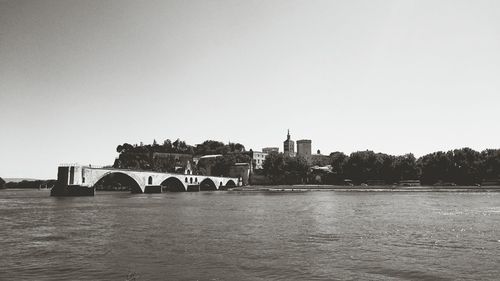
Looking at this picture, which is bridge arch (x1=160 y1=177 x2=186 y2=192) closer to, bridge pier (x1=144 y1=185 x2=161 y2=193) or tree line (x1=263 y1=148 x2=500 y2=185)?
bridge pier (x1=144 y1=185 x2=161 y2=193)

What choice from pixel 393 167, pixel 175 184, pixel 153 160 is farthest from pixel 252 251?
pixel 153 160

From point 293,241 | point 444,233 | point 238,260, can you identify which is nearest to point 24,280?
point 238,260

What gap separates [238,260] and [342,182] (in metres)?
129

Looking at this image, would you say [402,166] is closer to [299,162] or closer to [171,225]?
[299,162]

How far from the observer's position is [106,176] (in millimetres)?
82125

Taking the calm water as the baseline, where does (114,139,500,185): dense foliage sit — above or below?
above

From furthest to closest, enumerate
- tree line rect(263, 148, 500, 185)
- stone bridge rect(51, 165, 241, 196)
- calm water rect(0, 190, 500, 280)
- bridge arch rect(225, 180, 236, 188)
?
bridge arch rect(225, 180, 236, 188) < tree line rect(263, 148, 500, 185) < stone bridge rect(51, 165, 241, 196) < calm water rect(0, 190, 500, 280)

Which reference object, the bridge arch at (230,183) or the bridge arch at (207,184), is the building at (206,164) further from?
the bridge arch at (207,184)

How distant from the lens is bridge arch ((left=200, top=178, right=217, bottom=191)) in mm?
133375

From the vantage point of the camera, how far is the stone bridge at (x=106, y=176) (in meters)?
67.1

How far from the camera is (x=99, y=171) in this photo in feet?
238

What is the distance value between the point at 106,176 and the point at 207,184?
60.3 meters

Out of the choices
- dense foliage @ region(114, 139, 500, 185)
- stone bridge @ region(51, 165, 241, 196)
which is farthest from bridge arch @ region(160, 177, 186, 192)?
dense foliage @ region(114, 139, 500, 185)

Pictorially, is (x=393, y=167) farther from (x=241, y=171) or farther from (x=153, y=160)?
(x=153, y=160)
